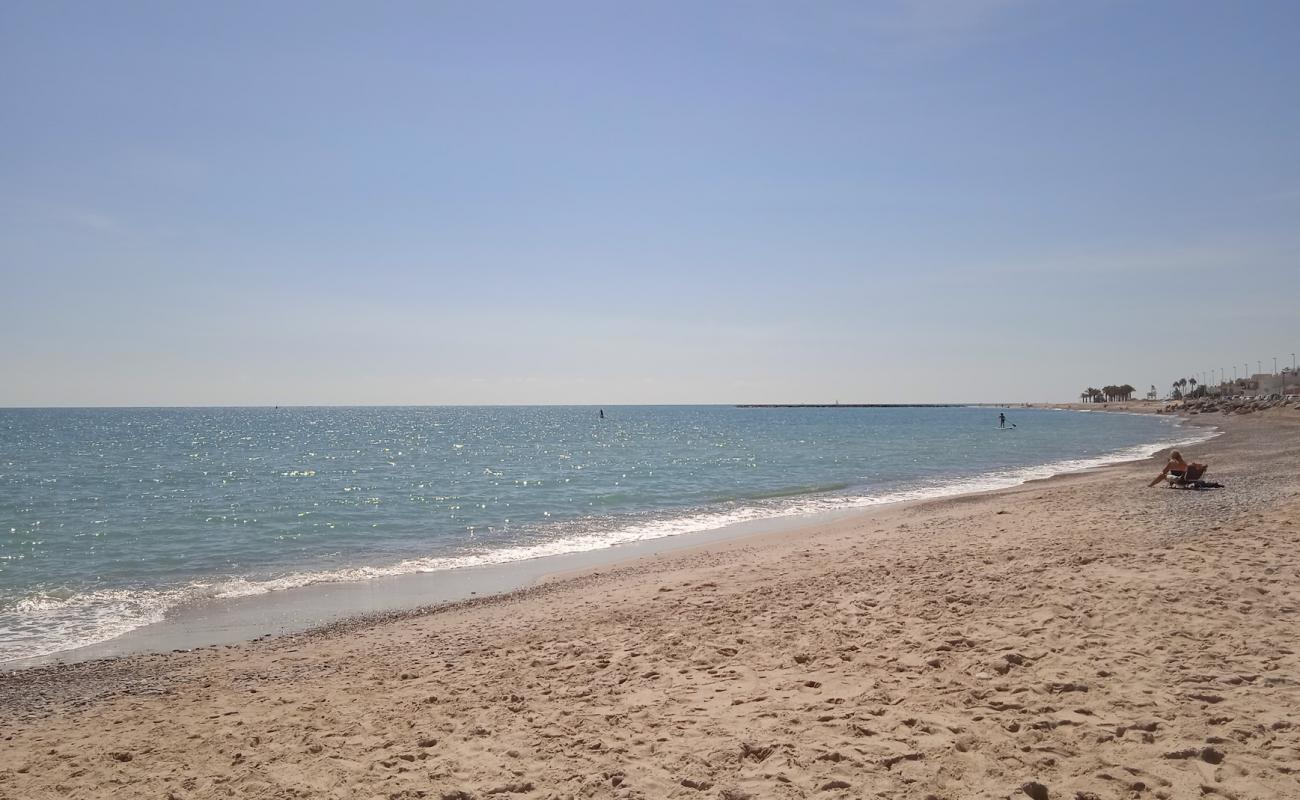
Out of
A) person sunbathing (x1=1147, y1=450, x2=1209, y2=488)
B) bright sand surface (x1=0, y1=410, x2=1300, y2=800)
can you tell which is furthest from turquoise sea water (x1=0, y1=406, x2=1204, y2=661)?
person sunbathing (x1=1147, y1=450, x2=1209, y2=488)

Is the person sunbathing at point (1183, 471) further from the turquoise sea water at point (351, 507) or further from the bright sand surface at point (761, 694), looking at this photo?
the bright sand surface at point (761, 694)

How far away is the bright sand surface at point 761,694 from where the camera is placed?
517cm

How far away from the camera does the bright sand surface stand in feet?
17.0

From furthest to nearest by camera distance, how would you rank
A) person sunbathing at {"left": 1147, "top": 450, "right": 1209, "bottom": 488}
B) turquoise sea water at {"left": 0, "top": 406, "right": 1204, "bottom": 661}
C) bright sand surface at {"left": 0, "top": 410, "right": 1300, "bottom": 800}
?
person sunbathing at {"left": 1147, "top": 450, "right": 1209, "bottom": 488}, turquoise sea water at {"left": 0, "top": 406, "right": 1204, "bottom": 661}, bright sand surface at {"left": 0, "top": 410, "right": 1300, "bottom": 800}

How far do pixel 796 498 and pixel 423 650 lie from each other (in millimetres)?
19191

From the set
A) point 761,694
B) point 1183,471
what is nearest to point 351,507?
point 761,694

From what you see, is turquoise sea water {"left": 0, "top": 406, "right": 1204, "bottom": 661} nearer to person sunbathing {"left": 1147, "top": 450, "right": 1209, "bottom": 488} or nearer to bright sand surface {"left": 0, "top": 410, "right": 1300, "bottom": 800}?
bright sand surface {"left": 0, "top": 410, "right": 1300, "bottom": 800}

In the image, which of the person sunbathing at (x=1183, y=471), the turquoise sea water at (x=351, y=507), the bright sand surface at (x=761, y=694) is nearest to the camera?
the bright sand surface at (x=761, y=694)

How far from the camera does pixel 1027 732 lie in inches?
215

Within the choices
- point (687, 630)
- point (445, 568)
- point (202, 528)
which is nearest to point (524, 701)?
point (687, 630)

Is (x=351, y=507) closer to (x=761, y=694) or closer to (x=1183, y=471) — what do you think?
(x=761, y=694)

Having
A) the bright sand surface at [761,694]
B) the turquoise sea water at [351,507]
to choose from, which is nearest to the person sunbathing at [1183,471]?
the turquoise sea water at [351,507]

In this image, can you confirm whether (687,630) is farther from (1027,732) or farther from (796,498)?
(796,498)

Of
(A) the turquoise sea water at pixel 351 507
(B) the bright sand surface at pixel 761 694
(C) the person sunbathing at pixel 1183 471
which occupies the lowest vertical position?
(A) the turquoise sea water at pixel 351 507
